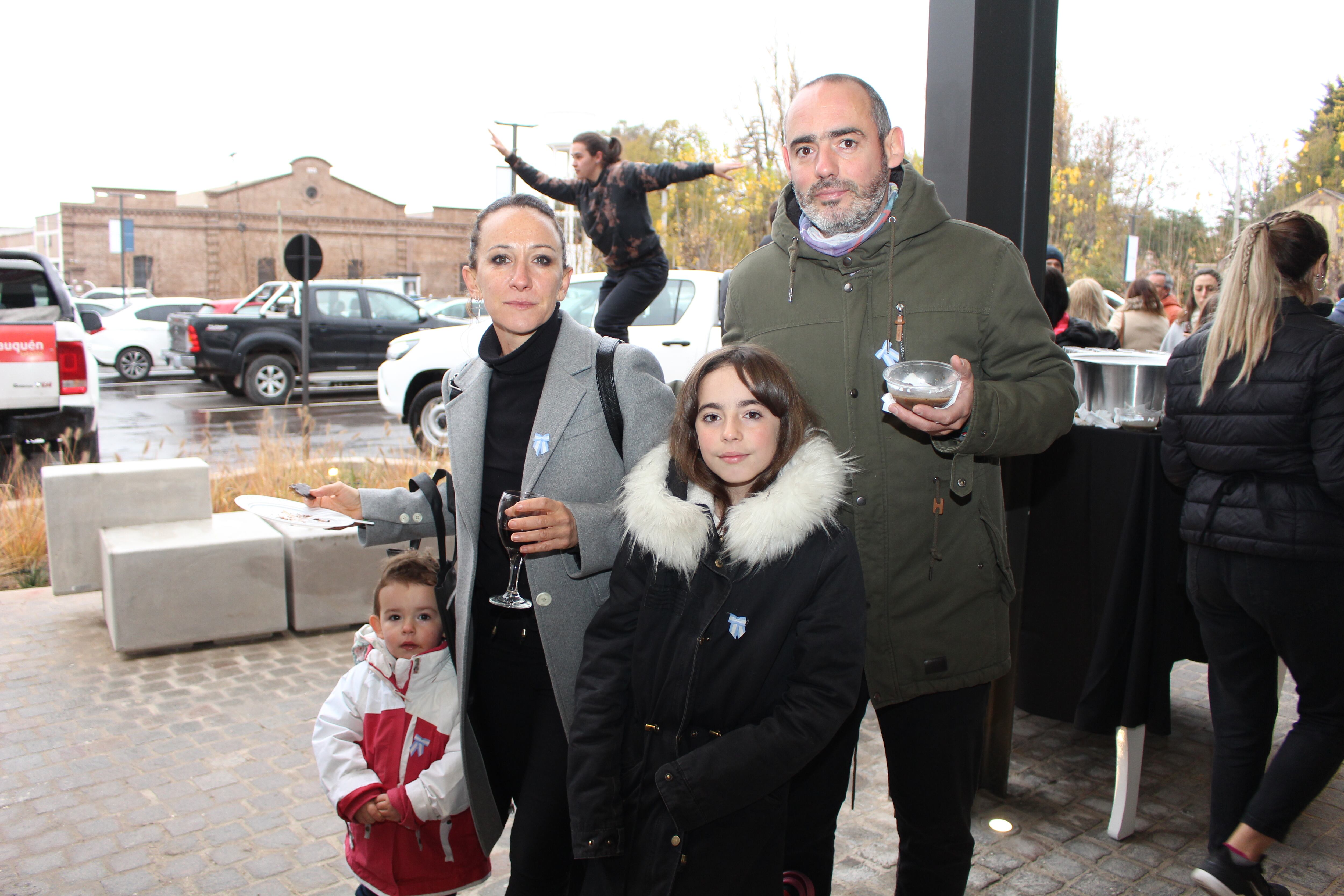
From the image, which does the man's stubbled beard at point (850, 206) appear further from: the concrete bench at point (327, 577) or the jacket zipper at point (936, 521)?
the concrete bench at point (327, 577)

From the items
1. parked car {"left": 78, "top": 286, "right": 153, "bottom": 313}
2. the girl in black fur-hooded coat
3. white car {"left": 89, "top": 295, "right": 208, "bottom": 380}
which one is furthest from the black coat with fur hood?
parked car {"left": 78, "top": 286, "right": 153, "bottom": 313}

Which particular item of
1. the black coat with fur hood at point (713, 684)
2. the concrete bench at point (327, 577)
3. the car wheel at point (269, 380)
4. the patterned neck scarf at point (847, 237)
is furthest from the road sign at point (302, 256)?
the black coat with fur hood at point (713, 684)

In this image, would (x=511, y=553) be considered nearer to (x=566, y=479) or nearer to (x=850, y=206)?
(x=566, y=479)

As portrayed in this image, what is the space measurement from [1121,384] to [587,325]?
229 inches

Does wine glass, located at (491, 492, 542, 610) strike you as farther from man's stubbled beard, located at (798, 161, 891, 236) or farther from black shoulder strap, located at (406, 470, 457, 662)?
man's stubbled beard, located at (798, 161, 891, 236)

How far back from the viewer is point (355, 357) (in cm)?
1825

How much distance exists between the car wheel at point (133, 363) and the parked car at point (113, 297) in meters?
9.34

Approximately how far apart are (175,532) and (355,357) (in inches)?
523

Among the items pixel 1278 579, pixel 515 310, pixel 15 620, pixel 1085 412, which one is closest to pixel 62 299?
pixel 15 620

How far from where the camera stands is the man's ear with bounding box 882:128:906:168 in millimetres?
2289

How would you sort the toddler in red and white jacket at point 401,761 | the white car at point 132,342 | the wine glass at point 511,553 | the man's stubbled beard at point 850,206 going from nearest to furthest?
1. the wine glass at point 511,553
2. the man's stubbled beard at point 850,206
3. the toddler in red and white jacket at point 401,761
4. the white car at point 132,342

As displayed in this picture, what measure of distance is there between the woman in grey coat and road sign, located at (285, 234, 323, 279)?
460 inches

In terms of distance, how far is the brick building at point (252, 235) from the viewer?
174ft

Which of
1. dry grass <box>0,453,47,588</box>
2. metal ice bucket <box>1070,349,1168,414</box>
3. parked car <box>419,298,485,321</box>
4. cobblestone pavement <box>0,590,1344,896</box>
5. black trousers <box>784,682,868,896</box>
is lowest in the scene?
cobblestone pavement <box>0,590,1344,896</box>
